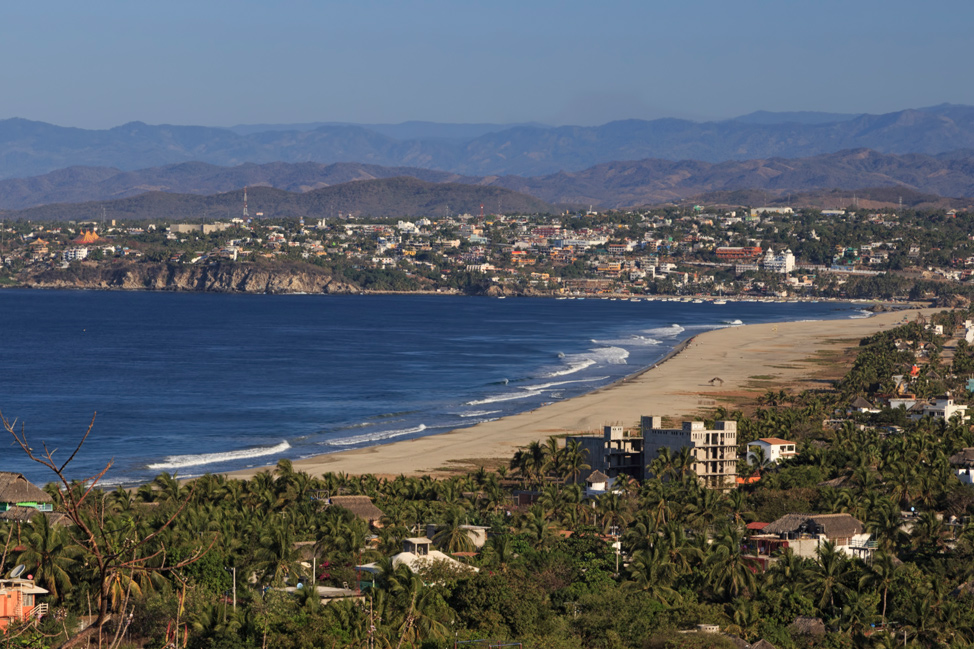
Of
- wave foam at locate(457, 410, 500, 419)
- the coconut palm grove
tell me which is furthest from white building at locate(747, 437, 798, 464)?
wave foam at locate(457, 410, 500, 419)

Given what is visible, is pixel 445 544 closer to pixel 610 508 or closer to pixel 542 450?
pixel 610 508

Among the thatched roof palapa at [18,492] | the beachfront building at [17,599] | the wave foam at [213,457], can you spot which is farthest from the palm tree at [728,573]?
the wave foam at [213,457]

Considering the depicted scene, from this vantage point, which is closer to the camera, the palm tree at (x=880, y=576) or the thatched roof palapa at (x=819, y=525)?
the palm tree at (x=880, y=576)

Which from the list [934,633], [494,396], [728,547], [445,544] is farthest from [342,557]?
[494,396]

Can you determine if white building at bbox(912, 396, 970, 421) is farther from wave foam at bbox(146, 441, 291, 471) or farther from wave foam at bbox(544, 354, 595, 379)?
wave foam at bbox(544, 354, 595, 379)

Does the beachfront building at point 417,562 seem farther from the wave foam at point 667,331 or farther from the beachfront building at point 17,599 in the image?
the wave foam at point 667,331

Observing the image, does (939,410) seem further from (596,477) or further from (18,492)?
(18,492)
